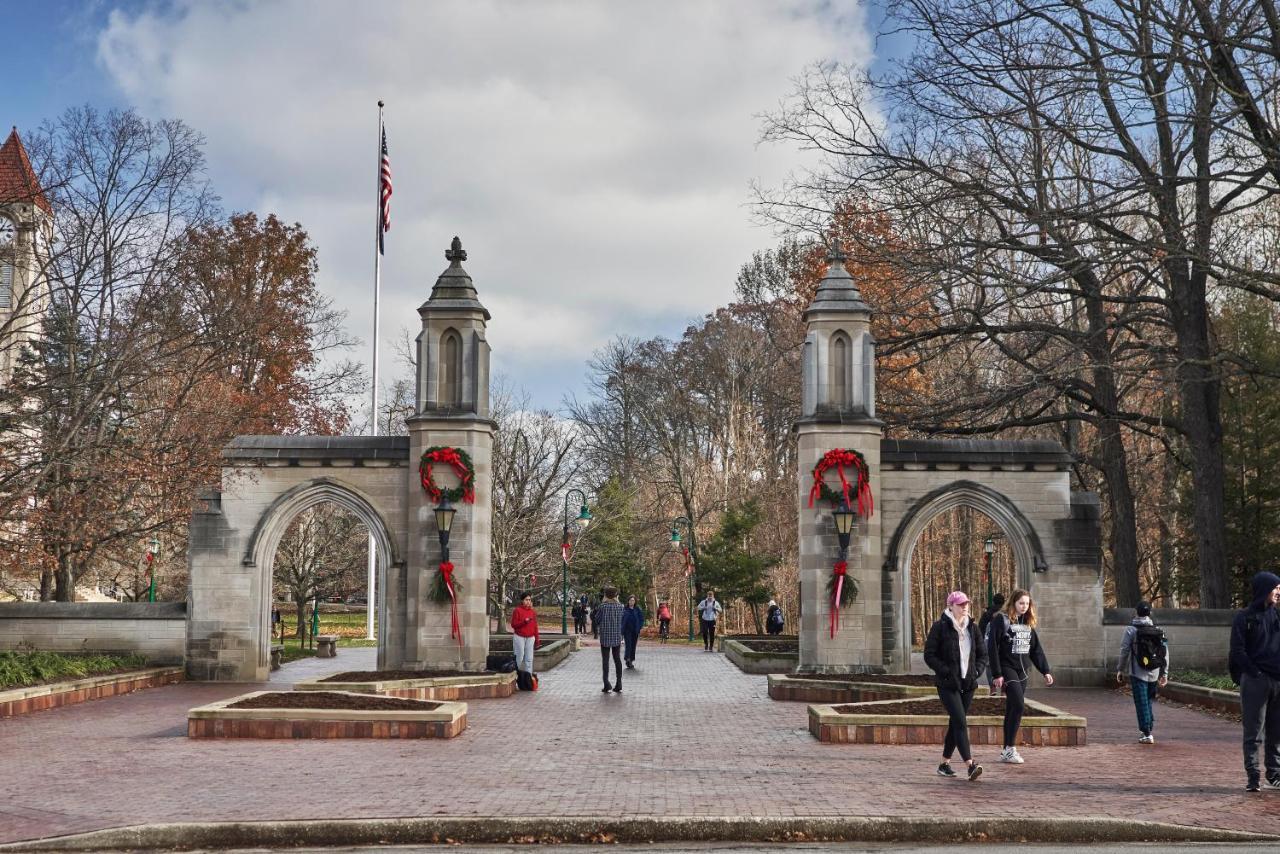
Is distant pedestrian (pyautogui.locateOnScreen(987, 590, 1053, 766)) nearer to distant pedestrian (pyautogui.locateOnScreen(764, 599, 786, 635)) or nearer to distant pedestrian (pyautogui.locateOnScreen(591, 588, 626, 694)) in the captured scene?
distant pedestrian (pyautogui.locateOnScreen(591, 588, 626, 694))

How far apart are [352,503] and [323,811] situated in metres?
13.2

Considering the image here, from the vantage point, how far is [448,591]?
21.4m

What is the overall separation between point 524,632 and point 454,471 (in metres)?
3.36

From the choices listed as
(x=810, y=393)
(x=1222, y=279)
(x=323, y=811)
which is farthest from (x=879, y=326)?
(x=323, y=811)

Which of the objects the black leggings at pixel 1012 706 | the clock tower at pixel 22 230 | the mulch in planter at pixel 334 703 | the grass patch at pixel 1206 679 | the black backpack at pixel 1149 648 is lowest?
the grass patch at pixel 1206 679

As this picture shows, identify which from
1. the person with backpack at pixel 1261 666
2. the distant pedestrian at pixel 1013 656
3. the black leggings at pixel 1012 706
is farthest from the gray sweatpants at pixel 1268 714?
the black leggings at pixel 1012 706

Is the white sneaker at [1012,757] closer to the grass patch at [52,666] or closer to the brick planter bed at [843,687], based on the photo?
the brick planter bed at [843,687]

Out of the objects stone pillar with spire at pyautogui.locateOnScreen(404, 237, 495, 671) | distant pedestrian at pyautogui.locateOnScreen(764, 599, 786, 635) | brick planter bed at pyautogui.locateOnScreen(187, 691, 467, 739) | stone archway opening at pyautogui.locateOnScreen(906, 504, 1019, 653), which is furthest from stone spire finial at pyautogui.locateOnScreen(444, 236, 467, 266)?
stone archway opening at pyautogui.locateOnScreen(906, 504, 1019, 653)

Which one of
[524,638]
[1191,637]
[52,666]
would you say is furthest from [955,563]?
[52,666]

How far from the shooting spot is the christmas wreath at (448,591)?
70.1ft

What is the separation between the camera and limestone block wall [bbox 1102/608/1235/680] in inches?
853

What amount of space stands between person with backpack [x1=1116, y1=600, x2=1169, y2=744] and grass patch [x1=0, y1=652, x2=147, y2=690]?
14009 mm

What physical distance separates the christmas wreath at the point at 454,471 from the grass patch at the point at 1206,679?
11.6 meters

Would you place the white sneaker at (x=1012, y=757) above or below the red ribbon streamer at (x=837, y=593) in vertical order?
below
